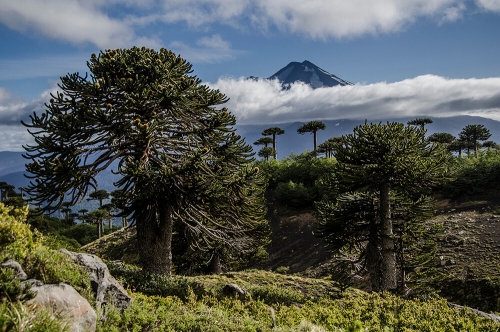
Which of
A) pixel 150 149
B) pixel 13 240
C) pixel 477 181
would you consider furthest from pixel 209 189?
pixel 477 181

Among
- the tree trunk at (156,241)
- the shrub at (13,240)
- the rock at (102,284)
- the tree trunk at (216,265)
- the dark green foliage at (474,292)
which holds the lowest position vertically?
the dark green foliage at (474,292)

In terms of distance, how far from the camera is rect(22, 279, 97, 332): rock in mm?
4441

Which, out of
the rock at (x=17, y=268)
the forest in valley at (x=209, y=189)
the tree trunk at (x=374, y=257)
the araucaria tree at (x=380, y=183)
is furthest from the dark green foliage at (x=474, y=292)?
the rock at (x=17, y=268)

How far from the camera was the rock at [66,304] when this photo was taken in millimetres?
4441

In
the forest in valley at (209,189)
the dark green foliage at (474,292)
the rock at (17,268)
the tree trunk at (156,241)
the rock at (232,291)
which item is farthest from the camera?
the dark green foliage at (474,292)

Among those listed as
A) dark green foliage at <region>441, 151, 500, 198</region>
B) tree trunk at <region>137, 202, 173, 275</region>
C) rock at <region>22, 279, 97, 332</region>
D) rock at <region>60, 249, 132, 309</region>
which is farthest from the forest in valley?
dark green foliage at <region>441, 151, 500, 198</region>

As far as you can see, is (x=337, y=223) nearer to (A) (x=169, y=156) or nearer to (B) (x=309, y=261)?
(A) (x=169, y=156)

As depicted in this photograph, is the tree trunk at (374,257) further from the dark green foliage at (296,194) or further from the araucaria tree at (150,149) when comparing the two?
the dark green foliage at (296,194)

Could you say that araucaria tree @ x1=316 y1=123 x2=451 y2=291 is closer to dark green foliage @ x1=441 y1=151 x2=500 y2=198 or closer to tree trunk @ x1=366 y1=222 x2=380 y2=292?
tree trunk @ x1=366 y1=222 x2=380 y2=292

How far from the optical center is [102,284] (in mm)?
6164

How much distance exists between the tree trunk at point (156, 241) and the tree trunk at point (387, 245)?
8795 mm

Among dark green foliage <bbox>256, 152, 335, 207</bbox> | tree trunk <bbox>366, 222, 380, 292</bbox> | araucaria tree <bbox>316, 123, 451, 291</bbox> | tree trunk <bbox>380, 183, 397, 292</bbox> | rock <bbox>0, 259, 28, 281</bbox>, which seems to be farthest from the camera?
dark green foliage <bbox>256, 152, 335, 207</bbox>

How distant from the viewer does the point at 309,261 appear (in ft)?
96.9

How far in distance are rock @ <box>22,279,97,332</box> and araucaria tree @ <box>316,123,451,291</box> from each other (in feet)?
35.5
